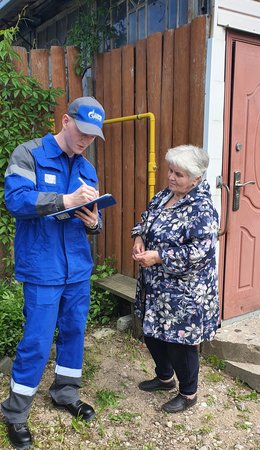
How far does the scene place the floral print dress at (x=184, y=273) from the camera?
8.19ft

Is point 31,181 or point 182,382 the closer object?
point 31,181

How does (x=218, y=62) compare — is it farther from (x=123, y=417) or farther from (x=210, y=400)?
(x=123, y=417)

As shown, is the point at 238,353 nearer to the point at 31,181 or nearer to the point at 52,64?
the point at 31,181

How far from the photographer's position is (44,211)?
7.25ft

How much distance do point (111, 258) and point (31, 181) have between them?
7.27 ft

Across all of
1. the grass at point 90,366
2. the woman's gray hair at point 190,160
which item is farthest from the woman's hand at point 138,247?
the grass at point 90,366

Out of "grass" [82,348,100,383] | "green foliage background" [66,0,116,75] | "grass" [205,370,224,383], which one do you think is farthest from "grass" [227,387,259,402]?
"green foliage background" [66,0,116,75]

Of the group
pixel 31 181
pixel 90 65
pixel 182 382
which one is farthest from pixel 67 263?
pixel 90 65

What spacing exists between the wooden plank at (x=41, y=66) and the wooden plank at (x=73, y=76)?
234mm

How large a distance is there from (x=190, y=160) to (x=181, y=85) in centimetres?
118

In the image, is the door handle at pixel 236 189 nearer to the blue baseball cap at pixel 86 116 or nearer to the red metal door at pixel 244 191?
the red metal door at pixel 244 191

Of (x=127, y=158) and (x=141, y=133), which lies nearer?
(x=141, y=133)

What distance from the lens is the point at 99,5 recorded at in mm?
4266

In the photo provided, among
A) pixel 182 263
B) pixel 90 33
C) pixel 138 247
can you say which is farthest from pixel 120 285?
pixel 90 33
